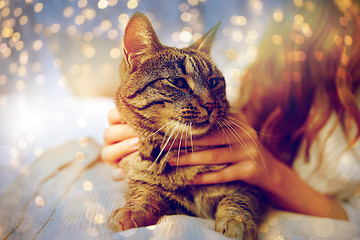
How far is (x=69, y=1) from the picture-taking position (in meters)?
0.42

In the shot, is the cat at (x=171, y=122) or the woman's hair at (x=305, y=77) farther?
the woman's hair at (x=305, y=77)

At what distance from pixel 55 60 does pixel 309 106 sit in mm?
880

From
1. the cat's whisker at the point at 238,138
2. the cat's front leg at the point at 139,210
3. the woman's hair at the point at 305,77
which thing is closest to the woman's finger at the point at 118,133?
the cat's front leg at the point at 139,210

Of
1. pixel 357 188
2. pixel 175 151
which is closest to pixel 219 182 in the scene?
pixel 175 151

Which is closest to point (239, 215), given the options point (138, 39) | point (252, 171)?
point (252, 171)

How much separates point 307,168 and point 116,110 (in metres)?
0.74

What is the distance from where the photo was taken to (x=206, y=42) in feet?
1.70

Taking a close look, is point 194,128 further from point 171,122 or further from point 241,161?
point 241,161

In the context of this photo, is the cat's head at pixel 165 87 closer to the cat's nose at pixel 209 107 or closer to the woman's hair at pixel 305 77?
the cat's nose at pixel 209 107

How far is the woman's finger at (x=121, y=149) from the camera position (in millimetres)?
518

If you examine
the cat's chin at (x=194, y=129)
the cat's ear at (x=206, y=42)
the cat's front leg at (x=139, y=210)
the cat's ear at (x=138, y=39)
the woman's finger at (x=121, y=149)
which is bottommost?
the cat's front leg at (x=139, y=210)

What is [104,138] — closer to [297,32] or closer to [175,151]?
[175,151]

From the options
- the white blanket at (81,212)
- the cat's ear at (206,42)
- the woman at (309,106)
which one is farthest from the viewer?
the woman at (309,106)

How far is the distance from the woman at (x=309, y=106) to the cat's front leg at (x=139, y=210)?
0.97 feet
